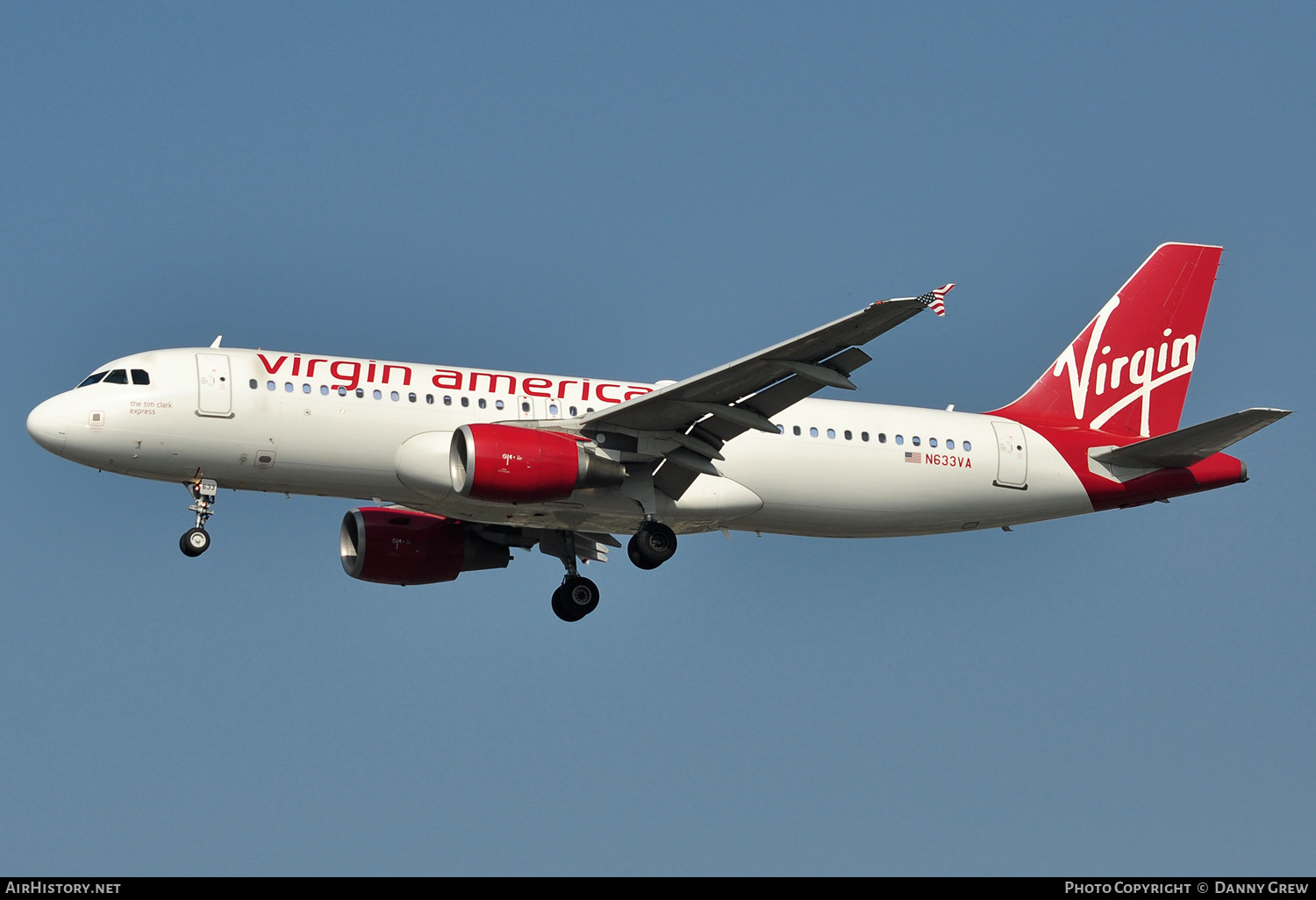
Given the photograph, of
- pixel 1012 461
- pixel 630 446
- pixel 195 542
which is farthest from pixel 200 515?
pixel 1012 461

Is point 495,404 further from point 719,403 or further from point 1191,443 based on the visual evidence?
point 1191,443

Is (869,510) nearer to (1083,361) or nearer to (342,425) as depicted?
(1083,361)

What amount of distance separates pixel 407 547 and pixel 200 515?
6.30 metres

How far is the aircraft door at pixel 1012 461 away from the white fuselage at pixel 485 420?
4cm

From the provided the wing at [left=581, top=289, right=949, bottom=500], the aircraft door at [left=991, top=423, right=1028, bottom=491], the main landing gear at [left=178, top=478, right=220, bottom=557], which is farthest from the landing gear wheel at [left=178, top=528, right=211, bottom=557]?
the aircraft door at [left=991, top=423, right=1028, bottom=491]

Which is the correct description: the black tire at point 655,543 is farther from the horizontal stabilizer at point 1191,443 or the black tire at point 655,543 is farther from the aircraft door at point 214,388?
the horizontal stabilizer at point 1191,443

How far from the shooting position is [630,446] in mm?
34125

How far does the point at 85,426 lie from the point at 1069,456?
21.0m

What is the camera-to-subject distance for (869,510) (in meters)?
36.3

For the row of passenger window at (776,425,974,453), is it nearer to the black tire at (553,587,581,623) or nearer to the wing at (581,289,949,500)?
the wing at (581,289,949,500)

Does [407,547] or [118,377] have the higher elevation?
[118,377]

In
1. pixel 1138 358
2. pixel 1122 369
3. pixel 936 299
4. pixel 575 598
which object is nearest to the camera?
pixel 936 299
